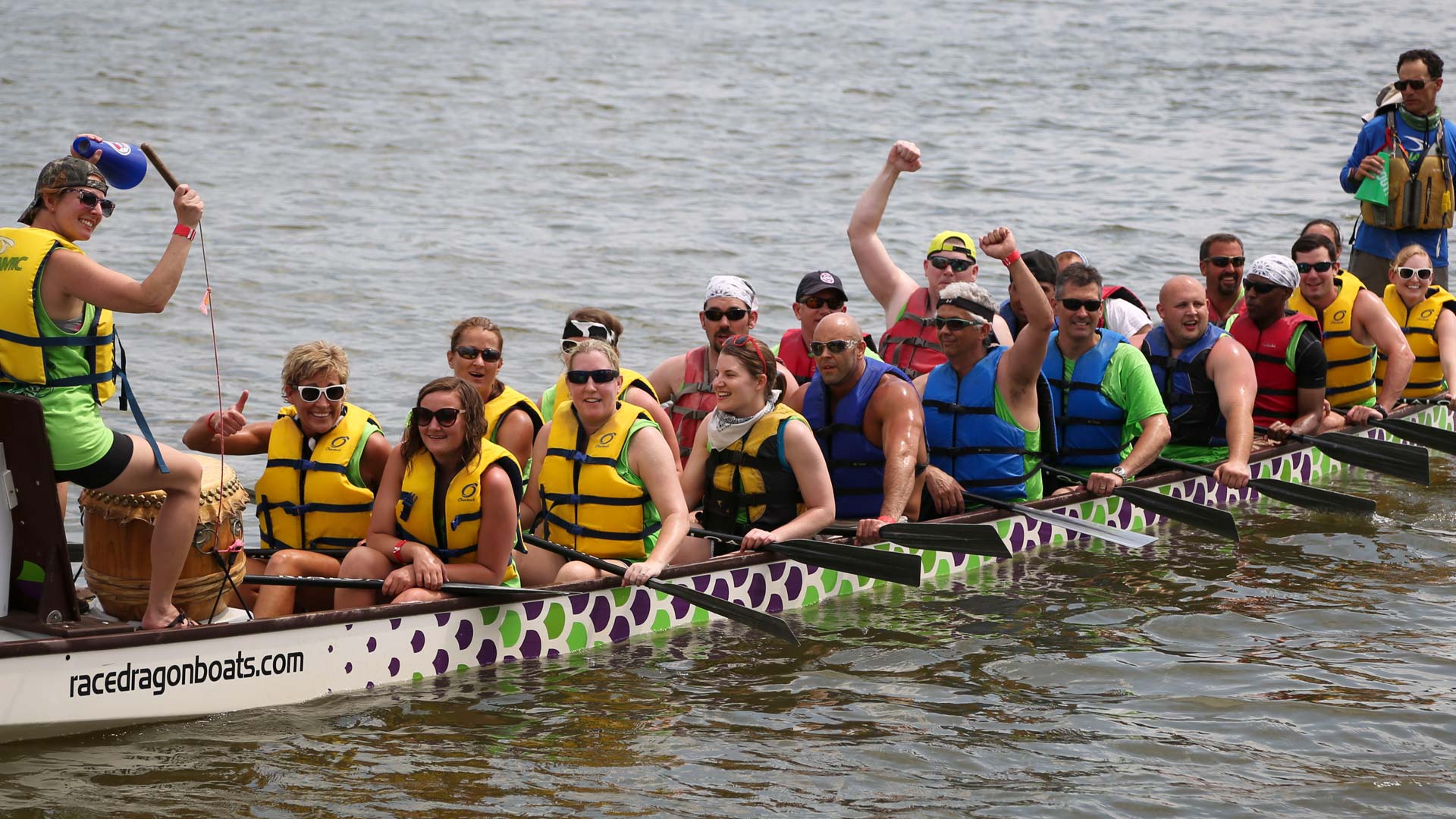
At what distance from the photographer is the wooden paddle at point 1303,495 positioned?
848cm

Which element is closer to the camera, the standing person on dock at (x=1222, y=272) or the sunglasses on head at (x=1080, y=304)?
the sunglasses on head at (x=1080, y=304)

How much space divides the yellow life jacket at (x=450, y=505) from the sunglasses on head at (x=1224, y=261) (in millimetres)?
4714

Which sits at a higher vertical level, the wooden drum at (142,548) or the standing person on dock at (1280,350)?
the standing person on dock at (1280,350)

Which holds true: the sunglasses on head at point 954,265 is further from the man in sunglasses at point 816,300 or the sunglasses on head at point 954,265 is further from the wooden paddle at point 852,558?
the wooden paddle at point 852,558

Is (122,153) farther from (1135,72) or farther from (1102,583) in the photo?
(1135,72)

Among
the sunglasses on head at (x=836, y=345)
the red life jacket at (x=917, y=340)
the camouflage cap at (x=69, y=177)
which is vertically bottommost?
the sunglasses on head at (x=836, y=345)

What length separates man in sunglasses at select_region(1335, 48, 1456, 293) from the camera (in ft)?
34.1

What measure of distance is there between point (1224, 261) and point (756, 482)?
365 centimetres

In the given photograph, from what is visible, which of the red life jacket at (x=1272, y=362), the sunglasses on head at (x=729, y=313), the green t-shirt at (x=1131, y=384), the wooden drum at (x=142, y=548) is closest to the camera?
the wooden drum at (x=142, y=548)

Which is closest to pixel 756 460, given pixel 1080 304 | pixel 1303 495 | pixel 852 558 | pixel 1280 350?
pixel 852 558

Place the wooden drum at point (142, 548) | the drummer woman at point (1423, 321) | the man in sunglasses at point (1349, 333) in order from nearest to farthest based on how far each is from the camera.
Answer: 1. the wooden drum at point (142, 548)
2. the man in sunglasses at point (1349, 333)
3. the drummer woman at point (1423, 321)

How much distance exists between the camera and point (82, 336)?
510cm

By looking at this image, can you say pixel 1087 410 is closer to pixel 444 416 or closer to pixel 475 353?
pixel 475 353

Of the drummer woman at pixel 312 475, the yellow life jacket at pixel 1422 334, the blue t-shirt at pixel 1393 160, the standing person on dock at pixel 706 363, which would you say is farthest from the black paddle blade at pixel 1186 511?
the drummer woman at pixel 312 475
